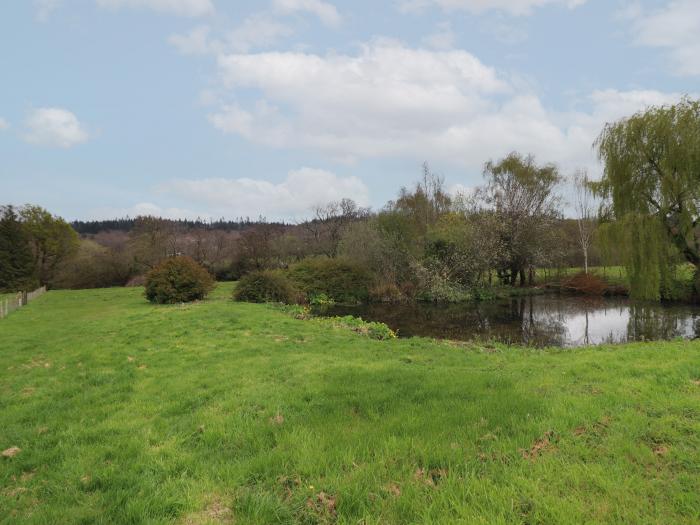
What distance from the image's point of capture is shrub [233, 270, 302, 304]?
2308cm

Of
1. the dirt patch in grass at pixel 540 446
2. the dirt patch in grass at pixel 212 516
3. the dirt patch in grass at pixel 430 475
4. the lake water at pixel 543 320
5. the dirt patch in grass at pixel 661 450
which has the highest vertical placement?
the dirt patch in grass at pixel 661 450

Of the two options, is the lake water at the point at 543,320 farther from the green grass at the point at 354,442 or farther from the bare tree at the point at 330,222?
the bare tree at the point at 330,222

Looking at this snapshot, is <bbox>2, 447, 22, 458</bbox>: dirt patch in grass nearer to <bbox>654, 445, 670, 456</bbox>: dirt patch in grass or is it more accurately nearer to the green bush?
<bbox>654, 445, 670, 456</bbox>: dirt patch in grass

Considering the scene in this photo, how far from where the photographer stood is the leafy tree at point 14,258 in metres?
36.2

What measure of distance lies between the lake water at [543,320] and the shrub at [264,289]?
2.43 meters

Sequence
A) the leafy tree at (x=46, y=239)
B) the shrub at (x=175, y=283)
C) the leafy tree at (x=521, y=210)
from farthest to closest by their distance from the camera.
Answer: the leafy tree at (x=46, y=239), the leafy tree at (x=521, y=210), the shrub at (x=175, y=283)

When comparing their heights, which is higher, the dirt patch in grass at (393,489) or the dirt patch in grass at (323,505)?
the dirt patch in grass at (393,489)

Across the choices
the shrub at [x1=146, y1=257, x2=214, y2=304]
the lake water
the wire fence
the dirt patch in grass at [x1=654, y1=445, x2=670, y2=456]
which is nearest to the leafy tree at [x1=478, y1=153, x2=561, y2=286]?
the lake water

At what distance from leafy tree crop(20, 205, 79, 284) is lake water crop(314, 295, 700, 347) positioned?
116 feet

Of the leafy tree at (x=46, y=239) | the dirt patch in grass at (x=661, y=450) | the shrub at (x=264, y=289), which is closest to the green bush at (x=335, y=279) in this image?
the shrub at (x=264, y=289)

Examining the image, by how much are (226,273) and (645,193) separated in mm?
37758

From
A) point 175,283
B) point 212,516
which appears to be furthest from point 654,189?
point 175,283

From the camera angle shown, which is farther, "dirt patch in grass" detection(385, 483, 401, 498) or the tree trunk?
the tree trunk

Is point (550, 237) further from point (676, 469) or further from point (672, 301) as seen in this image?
point (676, 469)
